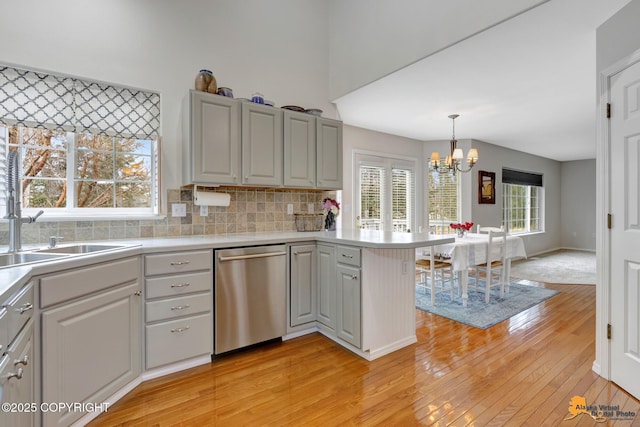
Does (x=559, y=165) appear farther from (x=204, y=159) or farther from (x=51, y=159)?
(x=51, y=159)

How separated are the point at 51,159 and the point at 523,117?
5402mm

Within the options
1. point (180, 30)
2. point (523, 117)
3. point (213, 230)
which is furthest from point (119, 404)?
point (523, 117)

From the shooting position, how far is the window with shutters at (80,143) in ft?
7.07

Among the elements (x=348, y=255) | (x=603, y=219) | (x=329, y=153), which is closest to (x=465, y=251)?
(x=603, y=219)

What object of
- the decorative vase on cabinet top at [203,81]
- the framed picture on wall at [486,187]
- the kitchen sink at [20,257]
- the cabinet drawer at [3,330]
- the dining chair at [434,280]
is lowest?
the dining chair at [434,280]

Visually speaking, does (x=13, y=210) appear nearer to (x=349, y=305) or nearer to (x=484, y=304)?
(x=349, y=305)

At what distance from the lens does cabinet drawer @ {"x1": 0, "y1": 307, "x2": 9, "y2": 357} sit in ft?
3.02

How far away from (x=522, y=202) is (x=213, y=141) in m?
7.44

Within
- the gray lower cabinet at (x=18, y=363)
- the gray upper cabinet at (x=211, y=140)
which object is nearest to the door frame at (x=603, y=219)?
the gray upper cabinet at (x=211, y=140)

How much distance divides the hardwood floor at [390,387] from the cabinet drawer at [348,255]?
0.75m

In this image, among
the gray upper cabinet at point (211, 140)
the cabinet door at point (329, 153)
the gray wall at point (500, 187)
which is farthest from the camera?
the gray wall at point (500, 187)

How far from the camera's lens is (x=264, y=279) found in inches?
96.0

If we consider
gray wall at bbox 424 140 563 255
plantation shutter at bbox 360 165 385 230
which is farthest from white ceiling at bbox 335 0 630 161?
plantation shutter at bbox 360 165 385 230

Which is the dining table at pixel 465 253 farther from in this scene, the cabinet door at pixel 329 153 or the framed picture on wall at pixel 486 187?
the framed picture on wall at pixel 486 187
